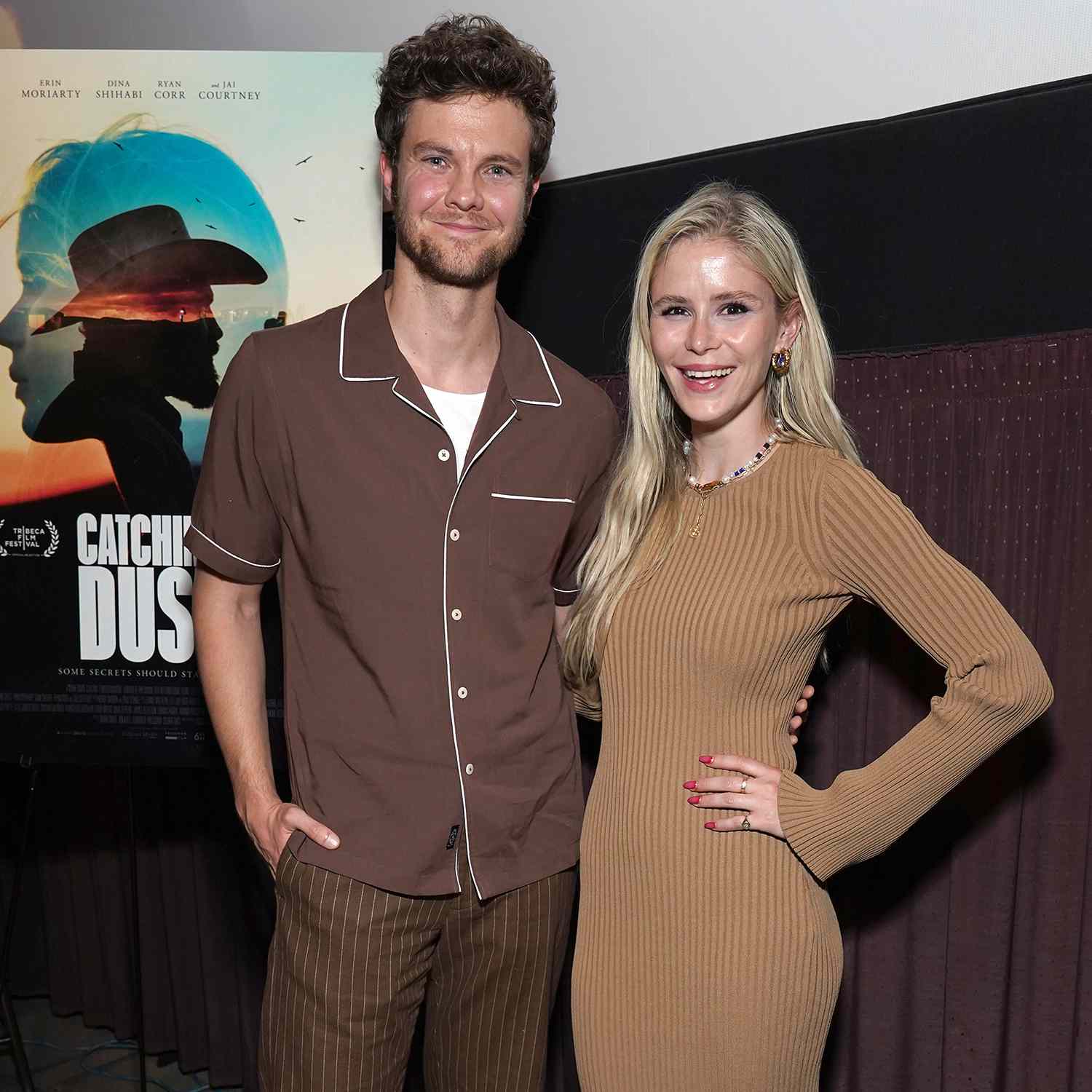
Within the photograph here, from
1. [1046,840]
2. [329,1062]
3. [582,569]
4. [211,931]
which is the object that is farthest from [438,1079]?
[211,931]

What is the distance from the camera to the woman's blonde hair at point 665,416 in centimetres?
184

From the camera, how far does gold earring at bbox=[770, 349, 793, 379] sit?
188cm

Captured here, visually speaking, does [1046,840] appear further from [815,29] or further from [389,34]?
[389,34]

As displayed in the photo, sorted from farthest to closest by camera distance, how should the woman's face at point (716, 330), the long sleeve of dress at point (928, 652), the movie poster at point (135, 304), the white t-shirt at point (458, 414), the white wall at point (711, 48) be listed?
1. the movie poster at point (135, 304)
2. the white wall at point (711, 48)
3. the white t-shirt at point (458, 414)
4. the woman's face at point (716, 330)
5. the long sleeve of dress at point (928, 652)

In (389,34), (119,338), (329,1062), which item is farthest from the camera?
(389,34)

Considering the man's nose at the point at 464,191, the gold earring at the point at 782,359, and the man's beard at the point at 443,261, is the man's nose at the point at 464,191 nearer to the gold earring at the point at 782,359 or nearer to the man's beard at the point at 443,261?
the man's beard at the point at 443,261

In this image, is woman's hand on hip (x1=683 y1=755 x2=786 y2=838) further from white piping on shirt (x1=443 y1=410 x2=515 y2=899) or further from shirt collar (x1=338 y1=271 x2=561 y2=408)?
shirt collar (x1=338 y1=271 x2=561 y2=408)

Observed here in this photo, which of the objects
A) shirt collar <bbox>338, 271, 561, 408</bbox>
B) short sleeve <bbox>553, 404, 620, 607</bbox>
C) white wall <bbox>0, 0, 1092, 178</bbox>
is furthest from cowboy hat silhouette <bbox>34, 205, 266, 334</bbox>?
short sleeve <bbox>553, 404, 620, 607</bbox>

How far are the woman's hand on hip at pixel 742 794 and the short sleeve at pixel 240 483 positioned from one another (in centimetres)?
80

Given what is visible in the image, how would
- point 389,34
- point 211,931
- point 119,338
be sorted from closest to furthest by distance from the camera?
point 119,338
point 389,34
point 211,931

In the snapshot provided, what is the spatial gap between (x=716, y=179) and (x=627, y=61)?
1.23 feet

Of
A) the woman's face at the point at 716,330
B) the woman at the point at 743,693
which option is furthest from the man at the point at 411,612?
the woman's face at the point at 716,330

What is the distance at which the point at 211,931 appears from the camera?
3.42 m

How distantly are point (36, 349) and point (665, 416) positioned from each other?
1356 mm
